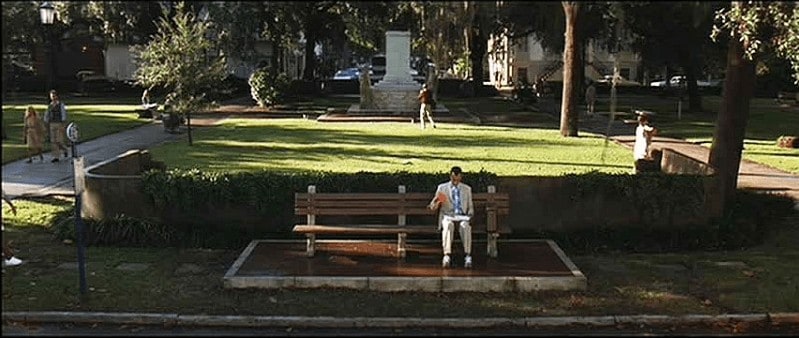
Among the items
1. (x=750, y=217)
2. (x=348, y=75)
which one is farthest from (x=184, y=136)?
(x=348, y=75)

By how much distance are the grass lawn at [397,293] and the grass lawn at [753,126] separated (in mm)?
10299

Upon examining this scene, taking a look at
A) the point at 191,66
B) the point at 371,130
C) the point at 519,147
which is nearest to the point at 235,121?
the point at 371,130

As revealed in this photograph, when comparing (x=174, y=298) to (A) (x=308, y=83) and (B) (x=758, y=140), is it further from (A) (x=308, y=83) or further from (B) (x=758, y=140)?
(A) (x=308, y=83)

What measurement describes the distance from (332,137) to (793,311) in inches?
705

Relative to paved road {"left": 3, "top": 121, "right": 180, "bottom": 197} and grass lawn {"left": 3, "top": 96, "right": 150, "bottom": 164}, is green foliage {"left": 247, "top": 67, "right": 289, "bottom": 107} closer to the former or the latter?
grass lawn {"left": 3, "top": 96, "right": 150, "bottom": 164}

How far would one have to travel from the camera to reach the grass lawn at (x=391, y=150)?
1753 cm

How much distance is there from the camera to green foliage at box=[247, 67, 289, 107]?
38.4 meters

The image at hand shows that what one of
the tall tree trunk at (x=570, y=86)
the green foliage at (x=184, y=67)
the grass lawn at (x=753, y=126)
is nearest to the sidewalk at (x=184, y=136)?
the grass lawn at (x=753, y=126)

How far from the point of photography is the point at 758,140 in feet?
91.2

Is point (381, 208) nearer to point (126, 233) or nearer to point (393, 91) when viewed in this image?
point (126, 233)

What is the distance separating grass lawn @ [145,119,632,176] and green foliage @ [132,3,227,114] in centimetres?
137

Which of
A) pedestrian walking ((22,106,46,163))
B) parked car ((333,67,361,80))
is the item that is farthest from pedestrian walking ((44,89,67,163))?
A: parked car ((333,67,361,80))

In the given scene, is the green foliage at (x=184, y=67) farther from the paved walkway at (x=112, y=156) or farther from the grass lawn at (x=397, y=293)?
the grass lawn at (x=397, y=293)

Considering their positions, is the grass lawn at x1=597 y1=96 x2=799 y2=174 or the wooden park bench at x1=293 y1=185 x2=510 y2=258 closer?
the wooden park bench at x1=293 y1=185 x2=510 y2=258
